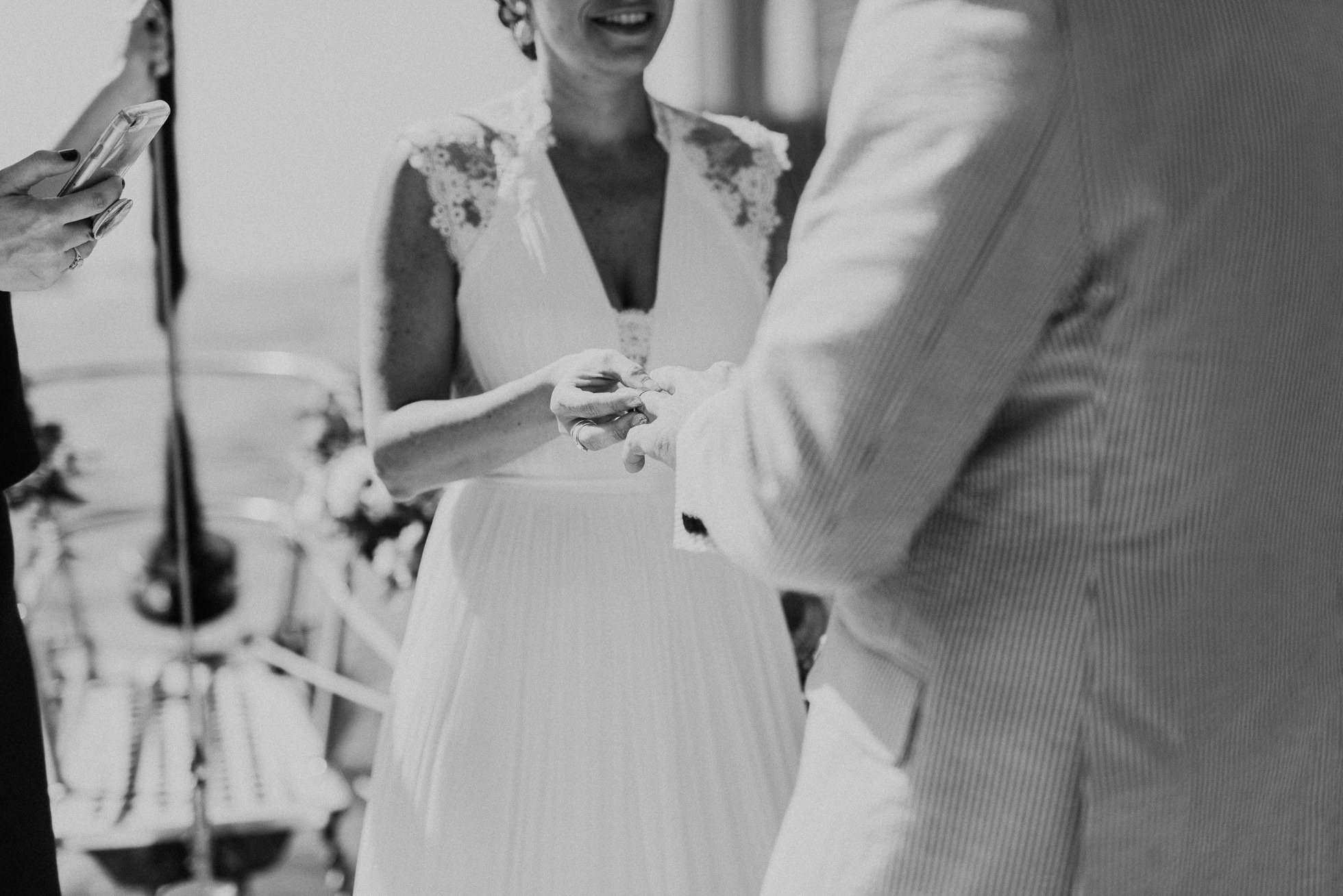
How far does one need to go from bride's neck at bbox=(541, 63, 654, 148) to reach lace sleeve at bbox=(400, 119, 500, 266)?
0.12 metres

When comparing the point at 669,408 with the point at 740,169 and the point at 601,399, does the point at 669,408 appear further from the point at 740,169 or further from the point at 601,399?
the point at 740,169

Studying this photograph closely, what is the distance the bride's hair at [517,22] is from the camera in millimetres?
2084

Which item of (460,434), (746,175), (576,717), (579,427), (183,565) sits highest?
(746,175)

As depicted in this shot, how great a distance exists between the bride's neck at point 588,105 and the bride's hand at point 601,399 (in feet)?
1.83

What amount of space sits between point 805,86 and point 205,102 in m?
1.55

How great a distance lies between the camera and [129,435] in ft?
33.1

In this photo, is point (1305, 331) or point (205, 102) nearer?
point (1305, 331)

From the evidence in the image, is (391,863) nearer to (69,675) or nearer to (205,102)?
(69,675)

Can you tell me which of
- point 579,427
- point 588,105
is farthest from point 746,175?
point 579,427

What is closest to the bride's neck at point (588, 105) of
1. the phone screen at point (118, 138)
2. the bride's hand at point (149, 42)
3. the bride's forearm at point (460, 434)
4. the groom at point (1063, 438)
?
the bride's forearm at point (460, 434)

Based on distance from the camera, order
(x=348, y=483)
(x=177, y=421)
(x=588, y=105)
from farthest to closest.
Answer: (x=348, y=483) < (x=177, y=421) < (x=588, y=105)

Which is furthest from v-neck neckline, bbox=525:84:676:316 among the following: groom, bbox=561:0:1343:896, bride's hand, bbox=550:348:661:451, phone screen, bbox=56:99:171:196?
groom, bbox=561:0:1343:896

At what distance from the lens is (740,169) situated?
7.10 ft

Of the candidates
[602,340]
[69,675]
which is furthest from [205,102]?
[602,340]
